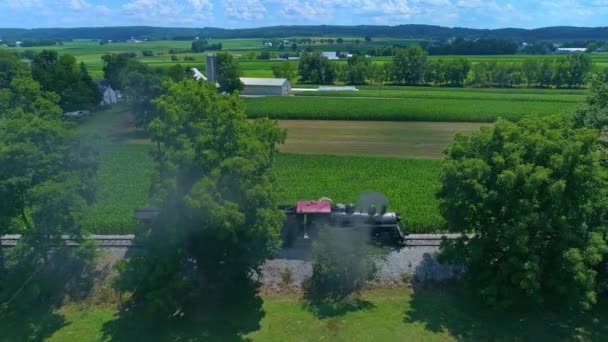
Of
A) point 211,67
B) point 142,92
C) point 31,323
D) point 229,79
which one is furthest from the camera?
point 229,79

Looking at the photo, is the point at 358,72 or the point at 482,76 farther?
the point at 358,72

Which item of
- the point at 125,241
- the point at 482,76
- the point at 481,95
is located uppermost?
the point at 482,76

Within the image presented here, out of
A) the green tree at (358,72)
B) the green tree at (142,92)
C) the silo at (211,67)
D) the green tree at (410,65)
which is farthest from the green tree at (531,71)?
the green tree at (142,92)

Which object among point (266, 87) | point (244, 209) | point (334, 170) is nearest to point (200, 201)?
point (244, 209)

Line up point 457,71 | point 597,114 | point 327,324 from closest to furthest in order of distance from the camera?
point 327,324 → point 597,114 → point 457,71

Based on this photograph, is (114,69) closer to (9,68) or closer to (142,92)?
(9,68)

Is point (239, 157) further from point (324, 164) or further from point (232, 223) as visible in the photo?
point (324, 164)

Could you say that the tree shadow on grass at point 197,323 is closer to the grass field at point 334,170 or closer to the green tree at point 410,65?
the grass field at point 334,170
